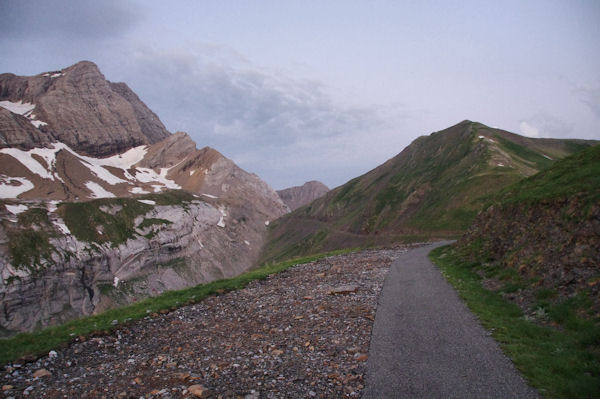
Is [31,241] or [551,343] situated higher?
[31,241]

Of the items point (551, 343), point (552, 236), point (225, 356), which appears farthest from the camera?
point (552, 236)

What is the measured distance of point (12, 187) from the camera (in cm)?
18650

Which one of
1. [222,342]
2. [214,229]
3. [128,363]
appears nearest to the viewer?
[128,363]

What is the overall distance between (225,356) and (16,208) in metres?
155

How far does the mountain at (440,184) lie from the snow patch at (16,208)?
106 meters

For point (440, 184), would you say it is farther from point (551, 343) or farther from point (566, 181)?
point (551, 343)

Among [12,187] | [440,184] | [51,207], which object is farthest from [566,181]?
[12,187]

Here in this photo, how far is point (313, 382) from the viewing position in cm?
891

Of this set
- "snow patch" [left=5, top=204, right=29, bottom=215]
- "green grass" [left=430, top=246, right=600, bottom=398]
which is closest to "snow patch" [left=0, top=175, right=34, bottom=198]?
"snow patch" [left=5, top=204, right=29, bottom=215]

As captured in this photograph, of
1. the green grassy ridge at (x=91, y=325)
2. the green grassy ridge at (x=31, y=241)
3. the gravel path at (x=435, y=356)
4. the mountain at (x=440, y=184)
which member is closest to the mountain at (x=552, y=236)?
the gravel path at (x=435, y=356)

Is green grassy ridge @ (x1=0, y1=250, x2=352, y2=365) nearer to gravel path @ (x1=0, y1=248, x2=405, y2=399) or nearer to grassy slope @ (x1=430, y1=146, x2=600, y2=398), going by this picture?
gravel path @ (x1=0, y1=248, x2=405, y2=399)

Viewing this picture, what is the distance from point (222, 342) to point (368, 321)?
19.5 ft

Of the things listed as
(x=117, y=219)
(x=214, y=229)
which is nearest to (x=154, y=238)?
(x=117, y=219)

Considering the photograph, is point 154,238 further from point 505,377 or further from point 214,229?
point 505,377
